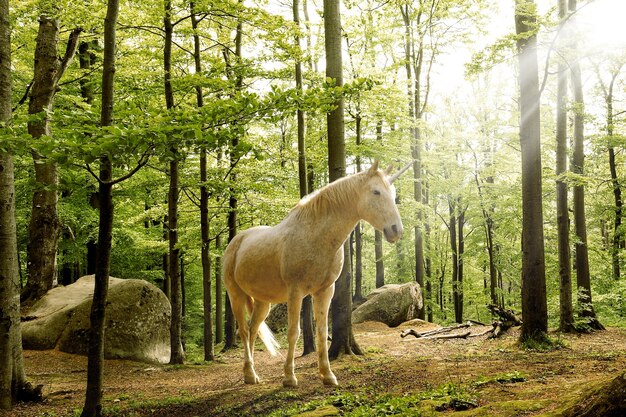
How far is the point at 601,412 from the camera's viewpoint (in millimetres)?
2145

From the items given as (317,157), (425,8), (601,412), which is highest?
(425,8)

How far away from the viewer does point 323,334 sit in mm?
5848

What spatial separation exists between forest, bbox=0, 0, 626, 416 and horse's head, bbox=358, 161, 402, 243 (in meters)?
0.52

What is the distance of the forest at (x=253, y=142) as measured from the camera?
4.49 m

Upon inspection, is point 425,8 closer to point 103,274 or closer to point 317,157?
point 317,157

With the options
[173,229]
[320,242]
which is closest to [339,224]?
[320,242]

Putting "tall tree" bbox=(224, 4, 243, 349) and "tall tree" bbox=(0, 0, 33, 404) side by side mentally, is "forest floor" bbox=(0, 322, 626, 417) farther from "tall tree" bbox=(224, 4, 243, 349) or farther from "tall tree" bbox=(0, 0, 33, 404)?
"tall tree" bbox=(224, 4, 243, 349)

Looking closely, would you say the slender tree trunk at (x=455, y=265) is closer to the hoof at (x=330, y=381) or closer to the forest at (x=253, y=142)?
the forest at (x=253, y=142)

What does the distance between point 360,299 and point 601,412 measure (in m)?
20.0

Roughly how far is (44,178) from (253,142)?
7.06 metres

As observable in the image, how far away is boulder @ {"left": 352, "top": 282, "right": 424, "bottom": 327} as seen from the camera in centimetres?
1880

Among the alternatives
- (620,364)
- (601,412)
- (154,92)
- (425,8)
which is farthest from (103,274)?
(425,8)

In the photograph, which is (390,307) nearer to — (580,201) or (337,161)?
(580,201)

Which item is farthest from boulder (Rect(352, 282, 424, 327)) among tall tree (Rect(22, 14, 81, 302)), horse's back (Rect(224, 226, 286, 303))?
horse's back (Rect(224, 226, 286, 303))
